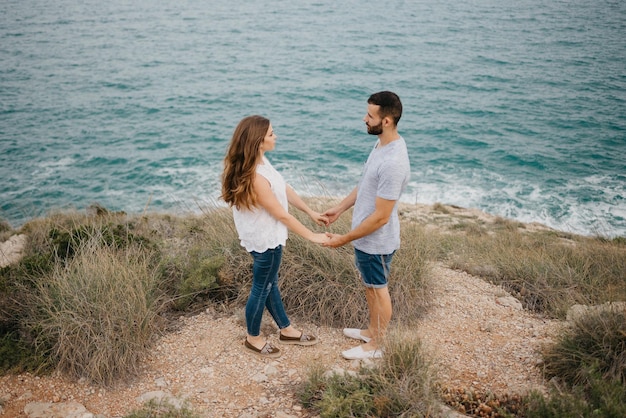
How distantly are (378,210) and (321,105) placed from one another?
2639 cm

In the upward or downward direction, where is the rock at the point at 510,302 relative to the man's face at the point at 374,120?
downward

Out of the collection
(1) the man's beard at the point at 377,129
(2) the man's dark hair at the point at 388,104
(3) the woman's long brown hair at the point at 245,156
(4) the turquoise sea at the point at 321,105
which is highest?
(2) the man's dark hair at the point at 388,104

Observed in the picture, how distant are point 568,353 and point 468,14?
58878 mm

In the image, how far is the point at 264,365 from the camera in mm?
4516

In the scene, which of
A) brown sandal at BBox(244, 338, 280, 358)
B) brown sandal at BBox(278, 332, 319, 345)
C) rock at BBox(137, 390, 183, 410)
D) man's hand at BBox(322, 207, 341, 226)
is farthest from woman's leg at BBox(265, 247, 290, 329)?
rock at BBox(137, 390, 183, 410)

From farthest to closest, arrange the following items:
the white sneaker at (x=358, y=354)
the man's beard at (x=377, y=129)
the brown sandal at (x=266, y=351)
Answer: the brown sandal at (x=266, y=351)
the white sneaker at (x=358, y=354)
the man's beard at (x=377, y=129)

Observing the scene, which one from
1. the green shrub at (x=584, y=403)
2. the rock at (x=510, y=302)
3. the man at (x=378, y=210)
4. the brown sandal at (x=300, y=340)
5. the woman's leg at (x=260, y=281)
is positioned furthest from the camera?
the rock at (x=510, y=302)

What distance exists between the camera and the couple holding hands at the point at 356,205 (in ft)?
12.6

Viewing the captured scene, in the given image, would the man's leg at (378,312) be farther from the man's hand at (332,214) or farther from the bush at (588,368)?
the bush at (588,368)

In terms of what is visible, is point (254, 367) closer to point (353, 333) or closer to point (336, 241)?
point (353, 333)

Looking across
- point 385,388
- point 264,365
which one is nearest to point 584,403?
point 385,388

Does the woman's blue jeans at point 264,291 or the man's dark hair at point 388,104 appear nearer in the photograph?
the man's dark hair at point 388,104

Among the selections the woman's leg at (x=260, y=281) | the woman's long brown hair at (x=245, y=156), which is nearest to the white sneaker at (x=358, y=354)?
the woman's leg at (x=260, y=281)

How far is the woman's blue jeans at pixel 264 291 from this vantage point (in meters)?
4.16
